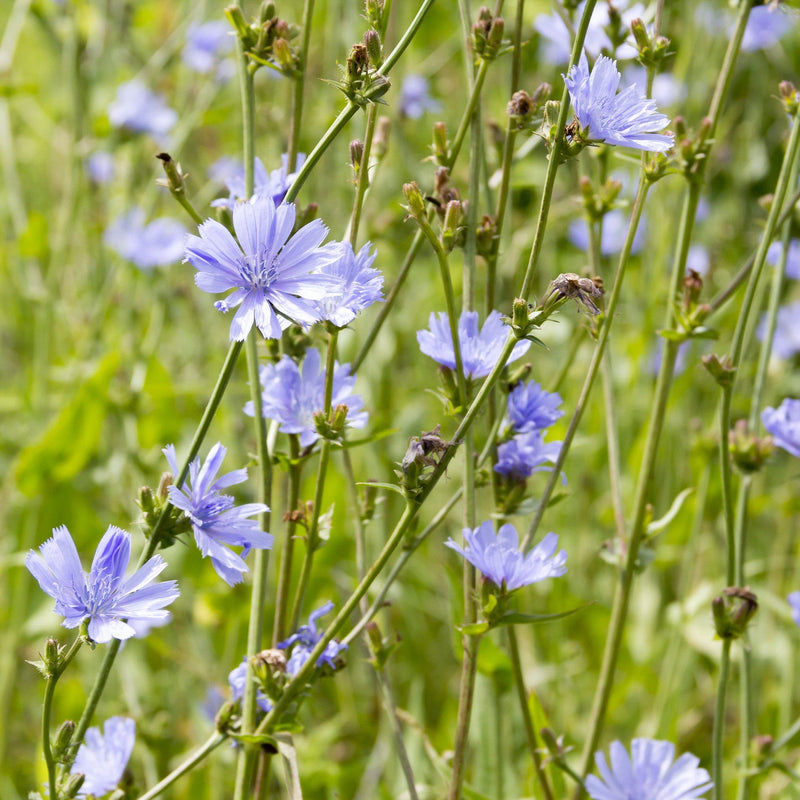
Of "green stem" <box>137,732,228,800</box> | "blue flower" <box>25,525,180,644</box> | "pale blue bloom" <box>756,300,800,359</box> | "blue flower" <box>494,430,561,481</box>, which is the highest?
"pale blue bloom" <box>756,300,800,359</box>

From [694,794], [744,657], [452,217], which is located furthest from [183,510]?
[744,657]

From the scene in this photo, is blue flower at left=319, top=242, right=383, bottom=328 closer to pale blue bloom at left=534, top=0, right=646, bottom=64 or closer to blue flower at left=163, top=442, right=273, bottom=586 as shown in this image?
blue flower at left=163, top=442, right=273, bottom=586

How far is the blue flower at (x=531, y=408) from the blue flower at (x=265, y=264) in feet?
1.23

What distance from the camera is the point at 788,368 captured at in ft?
11.1

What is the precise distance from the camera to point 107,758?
141cm

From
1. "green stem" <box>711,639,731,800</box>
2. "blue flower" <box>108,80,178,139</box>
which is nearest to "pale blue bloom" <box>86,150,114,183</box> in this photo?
"blue flower" <box>108,80,178,139</box>

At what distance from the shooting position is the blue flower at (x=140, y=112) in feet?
→ 9.73

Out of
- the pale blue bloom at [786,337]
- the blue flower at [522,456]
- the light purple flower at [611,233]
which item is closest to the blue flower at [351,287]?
the blue flower at [522,456]

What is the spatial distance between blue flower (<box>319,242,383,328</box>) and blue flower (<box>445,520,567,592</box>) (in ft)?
1.02

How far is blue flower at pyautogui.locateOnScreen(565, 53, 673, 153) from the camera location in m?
1.05

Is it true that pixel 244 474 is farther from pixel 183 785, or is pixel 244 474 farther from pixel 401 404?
pixel 401 404

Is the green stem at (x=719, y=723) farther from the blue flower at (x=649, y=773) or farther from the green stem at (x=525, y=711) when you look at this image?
the green stem at (x=525, y=711)

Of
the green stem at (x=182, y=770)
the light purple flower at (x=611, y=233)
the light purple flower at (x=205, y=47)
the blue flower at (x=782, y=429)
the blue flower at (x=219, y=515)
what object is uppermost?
the light purple flower at (x=205, y=47)

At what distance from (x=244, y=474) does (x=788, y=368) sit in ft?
9.04
